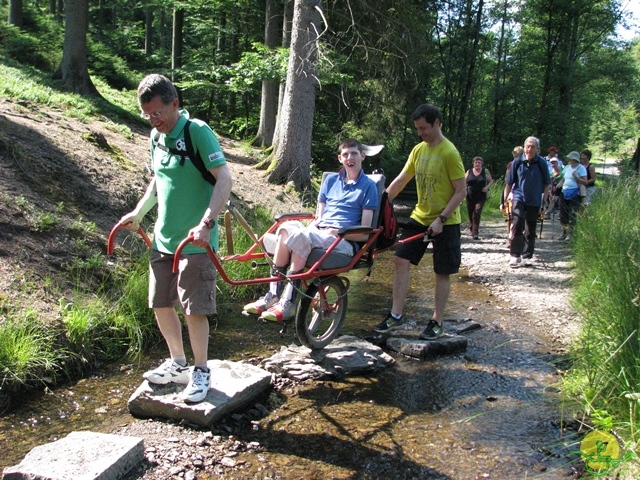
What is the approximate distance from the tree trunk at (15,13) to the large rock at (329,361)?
76.3 ft

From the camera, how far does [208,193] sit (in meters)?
3.91

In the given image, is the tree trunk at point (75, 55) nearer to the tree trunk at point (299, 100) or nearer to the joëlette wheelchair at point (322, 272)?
the tree trunk at point (299, 100)

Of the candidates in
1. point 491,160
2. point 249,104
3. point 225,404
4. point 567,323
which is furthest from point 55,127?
point 491,160

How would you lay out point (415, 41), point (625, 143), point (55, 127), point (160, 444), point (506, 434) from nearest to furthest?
point (160, 444) < point (506, 434) < point (55, 127) < point (415, 41) < point (625, 143)

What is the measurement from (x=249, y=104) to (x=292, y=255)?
23.6 meters

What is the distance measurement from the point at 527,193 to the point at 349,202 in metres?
5.42

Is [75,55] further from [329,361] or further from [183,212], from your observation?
[183,212]

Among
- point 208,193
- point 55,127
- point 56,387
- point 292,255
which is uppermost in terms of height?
point 55,127

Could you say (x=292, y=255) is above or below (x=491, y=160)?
below

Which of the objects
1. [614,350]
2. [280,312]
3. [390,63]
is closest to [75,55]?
[390,63]

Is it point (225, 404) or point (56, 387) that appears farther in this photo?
point (56, 387)

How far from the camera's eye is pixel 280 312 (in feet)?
15.7

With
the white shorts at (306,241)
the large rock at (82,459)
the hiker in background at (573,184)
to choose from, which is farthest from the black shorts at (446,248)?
the hiker in background at (573,184)

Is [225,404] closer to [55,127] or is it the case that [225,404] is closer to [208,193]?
[208,193]
